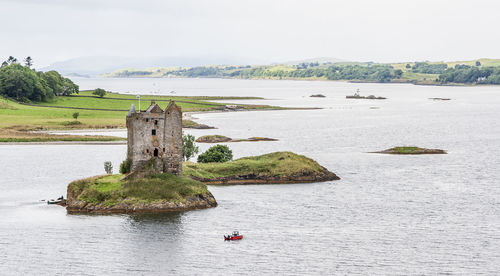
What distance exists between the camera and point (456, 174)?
387 feet

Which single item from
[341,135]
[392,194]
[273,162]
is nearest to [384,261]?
[392,194]

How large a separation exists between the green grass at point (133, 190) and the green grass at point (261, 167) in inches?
679

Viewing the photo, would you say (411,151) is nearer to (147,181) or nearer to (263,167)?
(263,167)

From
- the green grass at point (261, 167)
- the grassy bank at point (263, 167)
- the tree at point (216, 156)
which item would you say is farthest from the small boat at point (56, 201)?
the tree at point (216, 156)

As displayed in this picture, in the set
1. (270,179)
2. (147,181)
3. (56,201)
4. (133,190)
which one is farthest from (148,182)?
(270,179)

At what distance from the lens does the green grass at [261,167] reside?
4154 inches

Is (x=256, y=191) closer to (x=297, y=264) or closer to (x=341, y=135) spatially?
(x=297, y=264)

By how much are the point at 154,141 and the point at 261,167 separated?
86.2 ft

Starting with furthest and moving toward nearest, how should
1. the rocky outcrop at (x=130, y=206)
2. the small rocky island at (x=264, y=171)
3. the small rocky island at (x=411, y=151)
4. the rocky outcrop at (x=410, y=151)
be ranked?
the small rocky island at (x=411, y=151) → the rocky outcrop at (x=410, y=151) → the small rocky island at (x=264, y=171) → the rocky outcrop at (x=130, y=206)

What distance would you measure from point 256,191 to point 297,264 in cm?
3473

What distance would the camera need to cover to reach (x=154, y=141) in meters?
85.9

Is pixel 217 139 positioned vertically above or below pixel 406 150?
below

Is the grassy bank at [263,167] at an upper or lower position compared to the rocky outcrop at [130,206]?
upper

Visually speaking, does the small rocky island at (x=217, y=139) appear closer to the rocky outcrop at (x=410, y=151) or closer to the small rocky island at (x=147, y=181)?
the rocky outcrop at (x=410, y=151)
